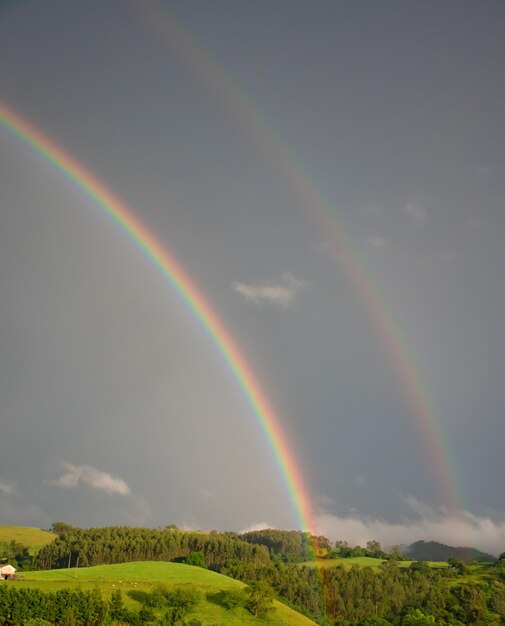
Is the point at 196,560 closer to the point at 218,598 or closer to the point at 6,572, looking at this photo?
the point at 6,572

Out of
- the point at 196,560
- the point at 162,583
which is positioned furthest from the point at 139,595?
the point at 196,560

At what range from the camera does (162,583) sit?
125562mm

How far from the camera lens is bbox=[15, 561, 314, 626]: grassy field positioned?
116 meters

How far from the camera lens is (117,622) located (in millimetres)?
102250

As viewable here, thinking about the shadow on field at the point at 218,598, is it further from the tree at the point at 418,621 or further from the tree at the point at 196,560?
the tree at the point at 196,560

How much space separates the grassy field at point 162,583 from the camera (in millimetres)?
115750

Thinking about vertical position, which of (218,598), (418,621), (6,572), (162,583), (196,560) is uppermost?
(196,560)

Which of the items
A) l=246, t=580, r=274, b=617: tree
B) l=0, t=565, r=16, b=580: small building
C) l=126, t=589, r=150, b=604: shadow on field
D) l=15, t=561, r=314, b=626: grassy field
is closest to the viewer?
l=126, t=589, r=150, b=604: shadow on field

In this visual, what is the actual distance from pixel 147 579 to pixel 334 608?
221 ft

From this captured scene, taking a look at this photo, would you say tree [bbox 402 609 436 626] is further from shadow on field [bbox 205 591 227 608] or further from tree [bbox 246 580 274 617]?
shadow on field [bbox 205 591 227 608]

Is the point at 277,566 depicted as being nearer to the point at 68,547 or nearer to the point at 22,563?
the point at 68,547

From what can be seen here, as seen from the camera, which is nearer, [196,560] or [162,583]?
[162,583]

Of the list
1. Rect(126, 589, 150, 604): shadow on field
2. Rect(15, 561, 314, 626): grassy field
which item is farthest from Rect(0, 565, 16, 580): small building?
Rect(126, 589, 150, 604): shadow on field

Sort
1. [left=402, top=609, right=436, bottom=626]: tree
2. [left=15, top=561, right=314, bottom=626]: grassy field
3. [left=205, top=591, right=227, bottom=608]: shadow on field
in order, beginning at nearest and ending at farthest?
[left=15, top=561, right=314, bottom=626]: grassy field
[left=205, top=591, right=227, bottom=608]: shadow on field
[left=402, top=609, right=436, bottom=626]: tree
